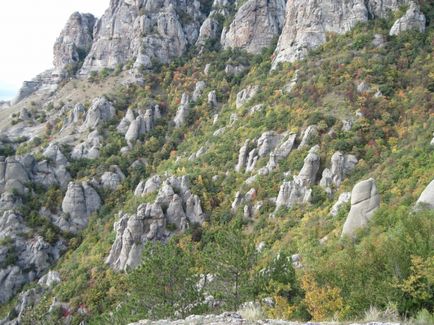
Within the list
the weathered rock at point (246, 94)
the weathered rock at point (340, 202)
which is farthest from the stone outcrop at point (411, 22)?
the weathered rock at point (340, 202)

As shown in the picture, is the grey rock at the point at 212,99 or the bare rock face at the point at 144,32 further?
the bare rock face at the point at 144,32

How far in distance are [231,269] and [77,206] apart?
43.3 m

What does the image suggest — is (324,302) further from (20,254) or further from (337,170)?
(20,254)

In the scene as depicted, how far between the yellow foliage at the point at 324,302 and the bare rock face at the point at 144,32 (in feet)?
247

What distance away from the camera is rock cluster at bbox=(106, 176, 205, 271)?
47.1 metres

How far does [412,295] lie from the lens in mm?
15898

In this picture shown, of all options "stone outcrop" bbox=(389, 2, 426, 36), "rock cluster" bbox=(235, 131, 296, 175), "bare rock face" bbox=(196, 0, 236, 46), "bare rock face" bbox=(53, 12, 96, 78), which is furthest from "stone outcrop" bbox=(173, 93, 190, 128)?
"bare rock face" bbox=(53, 12, 96, 78)

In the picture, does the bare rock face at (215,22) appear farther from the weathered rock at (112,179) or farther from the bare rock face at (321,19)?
the weathered rock at (112,179)

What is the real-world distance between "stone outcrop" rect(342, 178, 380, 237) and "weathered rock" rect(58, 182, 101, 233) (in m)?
42.0

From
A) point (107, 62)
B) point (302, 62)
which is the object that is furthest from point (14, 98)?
point (302, 62)

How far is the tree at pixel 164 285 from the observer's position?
2342 cm

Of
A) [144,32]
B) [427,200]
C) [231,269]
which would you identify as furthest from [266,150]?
[144,32]

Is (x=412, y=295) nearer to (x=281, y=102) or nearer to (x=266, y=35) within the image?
(x=281, y=102)

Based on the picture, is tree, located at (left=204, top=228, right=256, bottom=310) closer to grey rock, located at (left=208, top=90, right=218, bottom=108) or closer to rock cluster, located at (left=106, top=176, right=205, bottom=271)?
rock cluster, located at (left=106, top=176, right=205, bottom=271)
